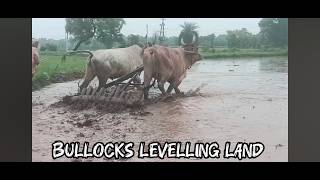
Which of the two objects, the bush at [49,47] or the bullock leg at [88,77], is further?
the bullock leg at [88,77]

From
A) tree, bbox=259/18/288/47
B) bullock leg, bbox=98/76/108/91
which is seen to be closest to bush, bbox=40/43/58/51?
bullock leg, bbox=98/76/108/91

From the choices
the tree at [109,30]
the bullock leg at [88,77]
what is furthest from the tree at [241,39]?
→ the bullock leg at [88,77]

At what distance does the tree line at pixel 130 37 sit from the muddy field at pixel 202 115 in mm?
175

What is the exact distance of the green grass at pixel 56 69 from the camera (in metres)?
4.63

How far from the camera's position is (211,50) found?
15.5ft

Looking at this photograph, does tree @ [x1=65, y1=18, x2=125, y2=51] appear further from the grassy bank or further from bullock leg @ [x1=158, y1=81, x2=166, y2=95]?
the grassy bank

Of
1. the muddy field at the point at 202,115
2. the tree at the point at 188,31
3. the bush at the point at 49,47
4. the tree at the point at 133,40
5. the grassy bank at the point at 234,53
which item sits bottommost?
the muddy field at the point at 202,115

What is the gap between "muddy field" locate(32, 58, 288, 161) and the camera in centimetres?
463

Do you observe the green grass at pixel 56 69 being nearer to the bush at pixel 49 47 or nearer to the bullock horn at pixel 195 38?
the bush at pixel 49 47

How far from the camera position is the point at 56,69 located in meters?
4.70

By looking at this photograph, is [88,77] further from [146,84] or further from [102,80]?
[146,84]
